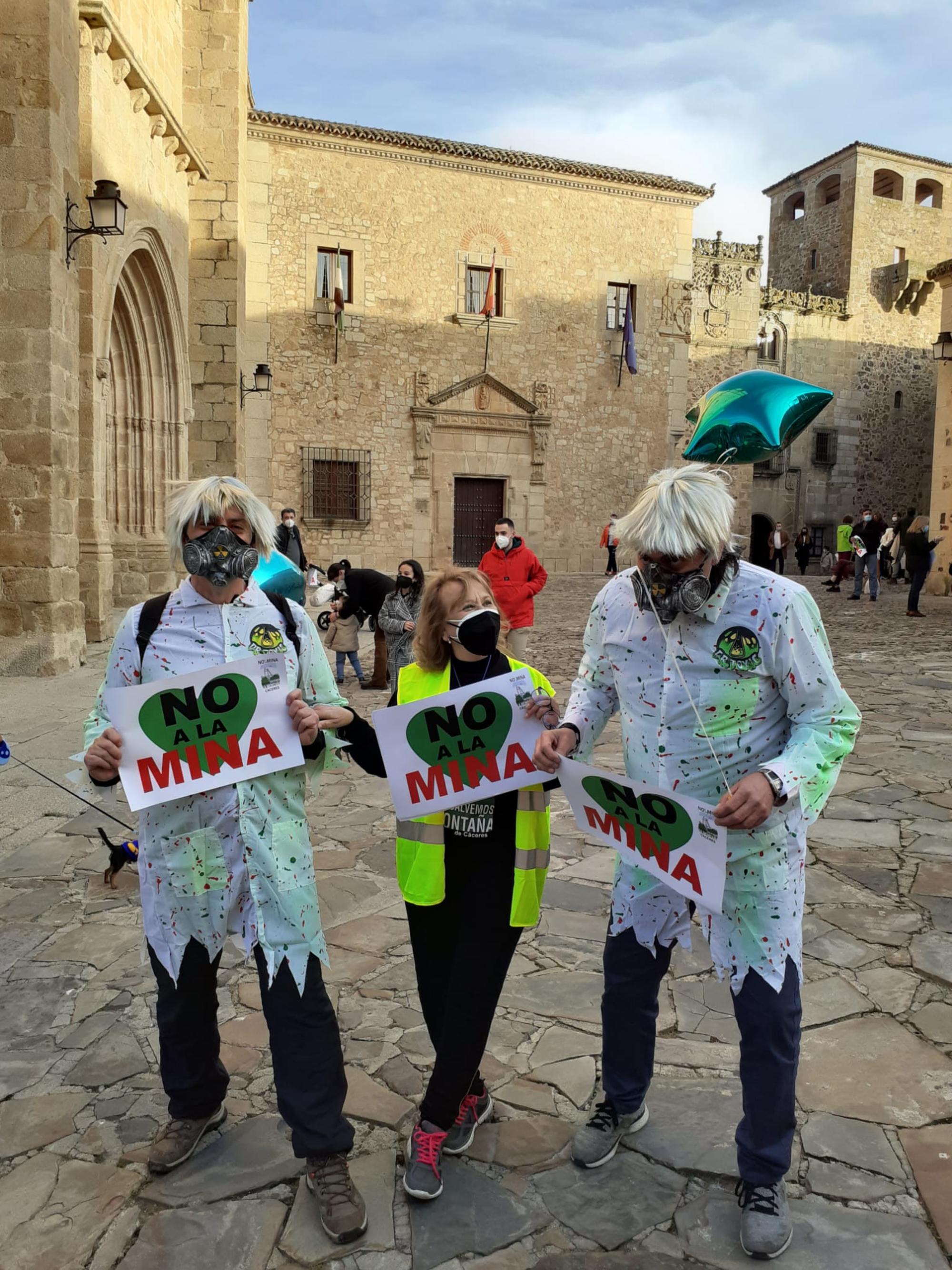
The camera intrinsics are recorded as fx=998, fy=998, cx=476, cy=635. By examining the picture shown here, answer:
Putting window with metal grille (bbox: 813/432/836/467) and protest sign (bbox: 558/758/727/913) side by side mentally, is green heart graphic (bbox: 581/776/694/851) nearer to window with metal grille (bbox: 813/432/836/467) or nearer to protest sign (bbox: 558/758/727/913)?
protest sign (bbox: 558/758/727/913)

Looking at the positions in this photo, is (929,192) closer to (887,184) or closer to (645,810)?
(887,184)

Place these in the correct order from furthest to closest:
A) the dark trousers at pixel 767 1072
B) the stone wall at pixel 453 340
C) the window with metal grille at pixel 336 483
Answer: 1. the window with metal grille at pixel 336 483
2. the stone wall at pixel 453 340
3. the dark trousers at pixel 767 1072

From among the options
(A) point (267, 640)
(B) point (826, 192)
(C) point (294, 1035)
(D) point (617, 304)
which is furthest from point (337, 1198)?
(B) point (826, 192)

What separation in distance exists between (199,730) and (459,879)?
0.79 m

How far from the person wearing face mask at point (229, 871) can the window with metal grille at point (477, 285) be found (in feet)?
80.9

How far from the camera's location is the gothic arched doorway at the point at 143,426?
45.4ft

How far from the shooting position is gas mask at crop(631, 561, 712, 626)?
7.63 feet

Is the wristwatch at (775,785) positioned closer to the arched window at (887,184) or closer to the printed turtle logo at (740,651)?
the printed turtle logo at (740,651)

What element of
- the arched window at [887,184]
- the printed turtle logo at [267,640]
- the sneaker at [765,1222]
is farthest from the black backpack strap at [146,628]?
the arched window at [887,184]

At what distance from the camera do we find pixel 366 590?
9258 millimetres

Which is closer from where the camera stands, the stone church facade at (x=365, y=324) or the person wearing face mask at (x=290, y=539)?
the stone church facade at (x=365, y=324)

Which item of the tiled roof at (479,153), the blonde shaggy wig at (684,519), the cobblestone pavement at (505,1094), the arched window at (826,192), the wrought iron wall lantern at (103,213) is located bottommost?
the cobblestone pavement at (505,1094)

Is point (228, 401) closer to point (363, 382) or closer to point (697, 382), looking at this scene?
point (363, 382)

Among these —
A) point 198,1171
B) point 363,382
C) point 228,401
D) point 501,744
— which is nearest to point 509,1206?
point 198,1171
